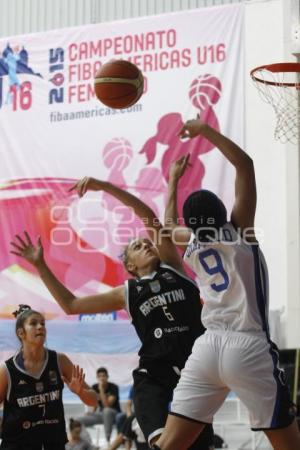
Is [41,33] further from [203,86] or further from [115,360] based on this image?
[115,360]

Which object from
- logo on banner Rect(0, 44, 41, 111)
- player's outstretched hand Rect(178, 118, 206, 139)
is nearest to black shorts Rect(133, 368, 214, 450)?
player's outstretched hand Rect(178, 118, 206, 139)

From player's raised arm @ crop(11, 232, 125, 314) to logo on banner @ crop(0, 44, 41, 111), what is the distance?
29.6ft

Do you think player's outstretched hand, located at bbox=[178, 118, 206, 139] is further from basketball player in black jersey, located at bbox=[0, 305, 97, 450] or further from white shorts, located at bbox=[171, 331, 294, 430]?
basketball player in black jersey, located at bbox=[0, 305, 97, 450]

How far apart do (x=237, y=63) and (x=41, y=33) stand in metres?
3.61

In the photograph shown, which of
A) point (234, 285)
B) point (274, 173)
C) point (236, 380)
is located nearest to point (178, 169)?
point (234, 285)

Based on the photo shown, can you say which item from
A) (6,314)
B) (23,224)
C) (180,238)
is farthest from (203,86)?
(180,238)

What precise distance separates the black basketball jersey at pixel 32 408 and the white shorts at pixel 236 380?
4.32 ft

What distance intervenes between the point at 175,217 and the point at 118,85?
206 cm

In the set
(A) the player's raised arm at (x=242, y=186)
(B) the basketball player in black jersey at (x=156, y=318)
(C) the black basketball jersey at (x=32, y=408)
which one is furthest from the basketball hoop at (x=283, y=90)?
(C) the black basketball jersey at (x=32, y=408)

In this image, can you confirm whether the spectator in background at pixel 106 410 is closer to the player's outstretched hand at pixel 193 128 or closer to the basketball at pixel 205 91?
the basketball at pixel 205 91

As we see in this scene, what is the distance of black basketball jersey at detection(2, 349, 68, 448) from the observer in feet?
16.5

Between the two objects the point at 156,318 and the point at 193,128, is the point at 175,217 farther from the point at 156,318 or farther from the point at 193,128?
the point at 193,128

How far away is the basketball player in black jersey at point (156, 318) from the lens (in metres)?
4.89

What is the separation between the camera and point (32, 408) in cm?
507
